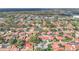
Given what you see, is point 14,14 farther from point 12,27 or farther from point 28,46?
point 28,46

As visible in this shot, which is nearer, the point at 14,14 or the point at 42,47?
the point at 42,47

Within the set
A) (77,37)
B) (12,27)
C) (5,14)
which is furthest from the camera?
(5,14)

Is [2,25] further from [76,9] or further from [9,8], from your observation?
[76,9]
